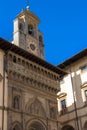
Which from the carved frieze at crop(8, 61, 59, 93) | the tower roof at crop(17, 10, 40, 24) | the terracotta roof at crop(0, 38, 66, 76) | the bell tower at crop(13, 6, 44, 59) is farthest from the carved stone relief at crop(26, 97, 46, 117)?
the tower roof at crop(17, 10, 40, 24)

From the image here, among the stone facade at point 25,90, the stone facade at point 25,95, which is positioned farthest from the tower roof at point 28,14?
the stone facade at point 25,95

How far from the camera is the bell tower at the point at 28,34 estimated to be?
103 feet

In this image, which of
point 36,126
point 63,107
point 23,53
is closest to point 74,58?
point 63,107

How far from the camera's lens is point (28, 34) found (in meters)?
32.6

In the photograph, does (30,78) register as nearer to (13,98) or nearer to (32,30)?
(13,98)

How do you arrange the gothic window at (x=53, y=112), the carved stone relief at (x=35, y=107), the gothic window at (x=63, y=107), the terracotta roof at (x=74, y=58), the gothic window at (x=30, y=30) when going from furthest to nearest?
the gothic window at (x=30, y=30) → the gothic window at (x=63, y=107) → the terracotta roof at (x=74, y=58) → the gothic window at (x=53, y=112) → the carved stone relief at (x=35, y=107)

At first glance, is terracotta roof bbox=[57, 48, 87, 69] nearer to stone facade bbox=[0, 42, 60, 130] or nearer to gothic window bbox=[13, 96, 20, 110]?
stone facade bbox=[0, 42, 60, 130]

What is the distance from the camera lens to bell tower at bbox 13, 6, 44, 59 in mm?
31453

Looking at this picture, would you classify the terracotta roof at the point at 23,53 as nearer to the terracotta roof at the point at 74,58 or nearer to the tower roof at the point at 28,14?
the terracotta roof at the point at 74,58

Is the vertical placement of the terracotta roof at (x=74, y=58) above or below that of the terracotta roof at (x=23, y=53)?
above

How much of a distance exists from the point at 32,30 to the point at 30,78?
941cm

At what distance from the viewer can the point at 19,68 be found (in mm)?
26125

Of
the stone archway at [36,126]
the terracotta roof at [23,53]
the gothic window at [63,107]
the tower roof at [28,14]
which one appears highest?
the tower roof at [28,14]

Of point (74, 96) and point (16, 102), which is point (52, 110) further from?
point (16, 102)
